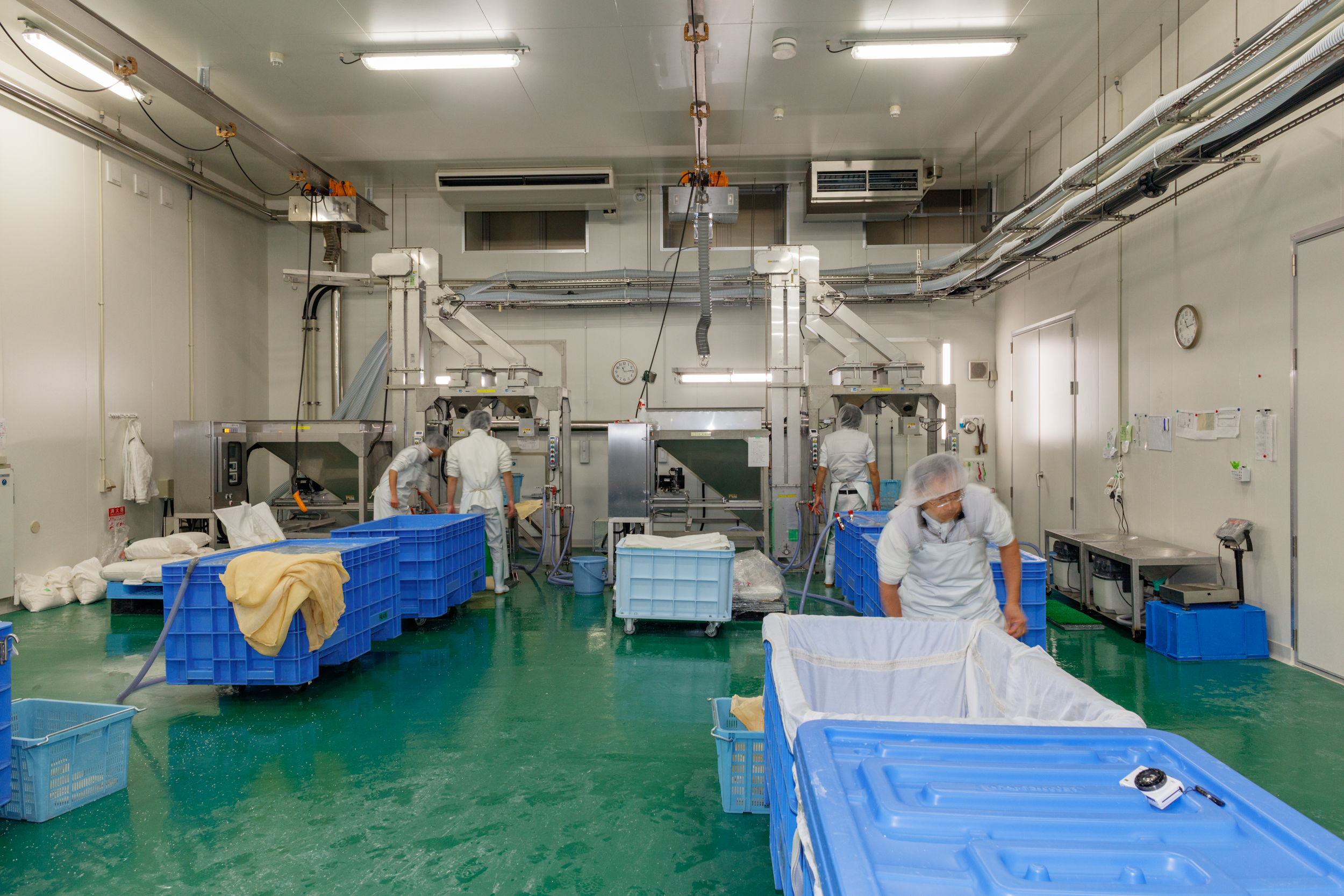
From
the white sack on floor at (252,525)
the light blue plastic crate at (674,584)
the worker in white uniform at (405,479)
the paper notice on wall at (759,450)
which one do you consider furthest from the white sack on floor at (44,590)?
the paper notice on wall at (759,450)

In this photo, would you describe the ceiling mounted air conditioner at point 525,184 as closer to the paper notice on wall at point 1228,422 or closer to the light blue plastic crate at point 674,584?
the light blue plastic crate at point 674,584

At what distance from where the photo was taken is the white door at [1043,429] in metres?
6.97

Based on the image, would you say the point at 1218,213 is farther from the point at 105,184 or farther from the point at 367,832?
the point at 105,184

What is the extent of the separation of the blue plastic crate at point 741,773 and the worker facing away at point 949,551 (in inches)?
31.8

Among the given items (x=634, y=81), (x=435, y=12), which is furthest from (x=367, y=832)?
(x=634, y=81)

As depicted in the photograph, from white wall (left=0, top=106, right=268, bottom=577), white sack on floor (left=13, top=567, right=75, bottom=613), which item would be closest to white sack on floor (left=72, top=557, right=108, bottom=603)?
white sack on floor (left=13, top=567, right=75, bottom=613)

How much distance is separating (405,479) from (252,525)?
132 centimetres

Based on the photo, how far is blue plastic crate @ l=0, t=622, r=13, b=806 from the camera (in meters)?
2.47

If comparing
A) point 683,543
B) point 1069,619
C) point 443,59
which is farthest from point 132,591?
point 1069,619

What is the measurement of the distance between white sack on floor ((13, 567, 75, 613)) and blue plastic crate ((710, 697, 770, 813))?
630 cm

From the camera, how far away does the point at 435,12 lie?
203 inches

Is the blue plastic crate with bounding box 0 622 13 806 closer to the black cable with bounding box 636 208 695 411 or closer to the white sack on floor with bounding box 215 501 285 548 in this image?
the white sack on floor with bounding box 215 501 285 548

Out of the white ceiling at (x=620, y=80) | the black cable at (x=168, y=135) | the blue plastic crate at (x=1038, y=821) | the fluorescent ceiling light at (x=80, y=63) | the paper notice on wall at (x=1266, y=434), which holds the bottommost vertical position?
the blue plastic crate at (x=1038, y=821)

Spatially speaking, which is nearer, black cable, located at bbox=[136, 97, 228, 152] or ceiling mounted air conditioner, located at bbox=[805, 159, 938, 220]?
black cable, located at bbox=[136, 97, 228, 152]
